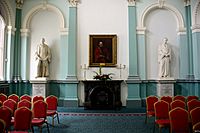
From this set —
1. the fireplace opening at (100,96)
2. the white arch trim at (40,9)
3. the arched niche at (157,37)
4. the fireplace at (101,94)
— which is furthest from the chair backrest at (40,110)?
the arched niche at (157,37)

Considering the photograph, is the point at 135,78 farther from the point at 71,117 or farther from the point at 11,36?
the point at 11,36

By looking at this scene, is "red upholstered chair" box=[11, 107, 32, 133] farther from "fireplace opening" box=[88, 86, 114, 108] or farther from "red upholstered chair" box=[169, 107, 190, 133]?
"fireplace opening" box=[88, 86, 114, 108]

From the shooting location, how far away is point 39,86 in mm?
11047

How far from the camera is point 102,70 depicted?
1161 centimetres

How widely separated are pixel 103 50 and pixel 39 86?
3.62 metres

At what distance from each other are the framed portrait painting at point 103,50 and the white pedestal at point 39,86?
245 cm

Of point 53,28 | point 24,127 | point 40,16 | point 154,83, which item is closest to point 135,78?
point 154,83

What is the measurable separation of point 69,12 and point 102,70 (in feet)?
11.3

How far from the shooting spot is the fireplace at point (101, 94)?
35.2ft

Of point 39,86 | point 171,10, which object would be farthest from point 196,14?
point 39,86

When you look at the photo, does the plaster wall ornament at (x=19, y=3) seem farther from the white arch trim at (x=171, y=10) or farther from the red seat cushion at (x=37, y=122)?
the red seat cushion at (x=37, y=122)

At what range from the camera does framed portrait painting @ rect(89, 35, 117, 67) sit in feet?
38.1

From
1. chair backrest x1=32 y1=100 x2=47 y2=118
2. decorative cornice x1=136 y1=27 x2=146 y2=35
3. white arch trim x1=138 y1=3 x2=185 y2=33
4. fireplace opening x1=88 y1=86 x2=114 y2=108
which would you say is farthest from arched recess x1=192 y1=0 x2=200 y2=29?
chair backrest x1=32 y1=100 x2=47 y2=118

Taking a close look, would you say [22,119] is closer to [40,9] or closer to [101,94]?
[101,94]
